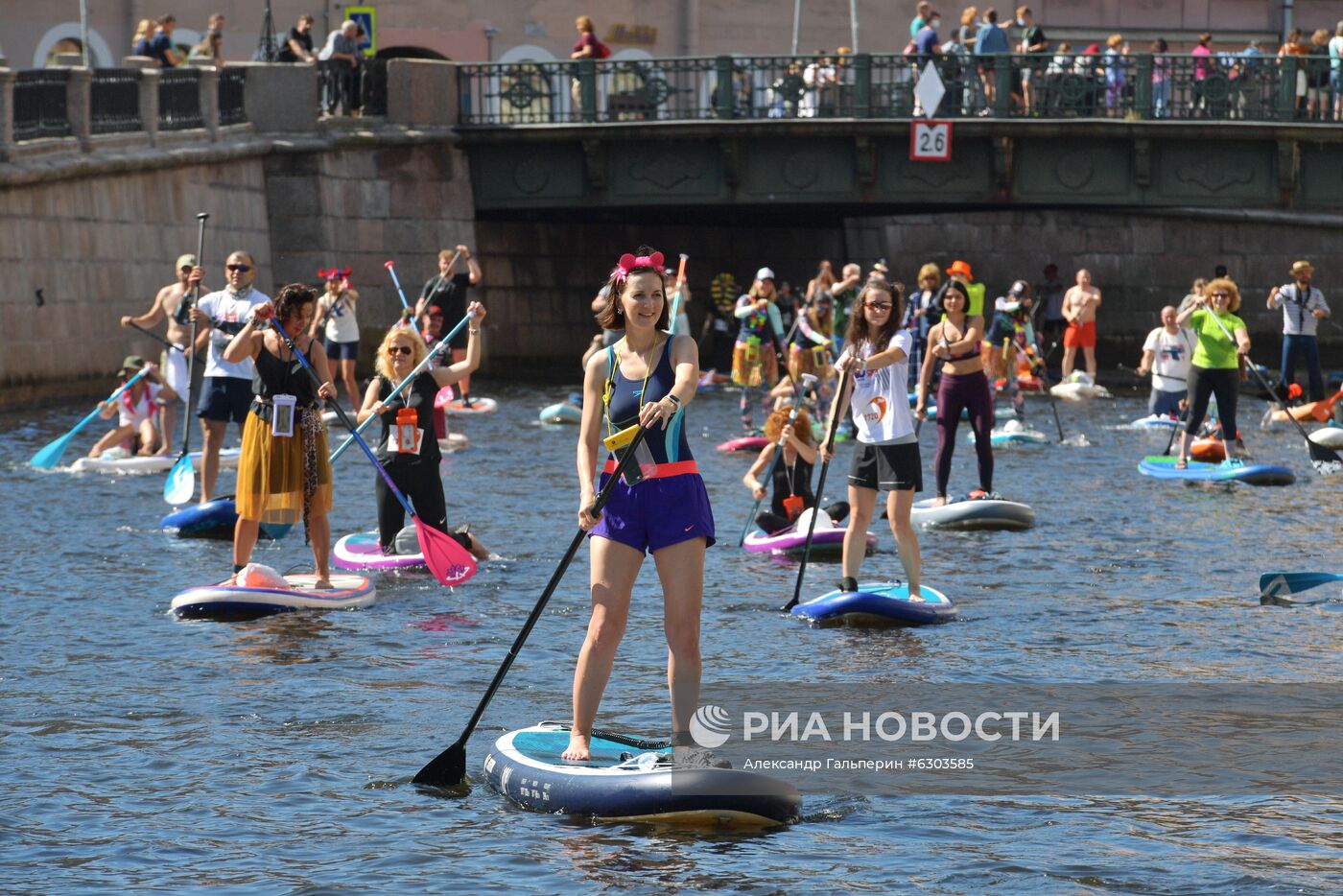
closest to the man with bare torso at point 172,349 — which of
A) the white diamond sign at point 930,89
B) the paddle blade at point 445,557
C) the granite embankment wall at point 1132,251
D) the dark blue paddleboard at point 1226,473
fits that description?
the paddle blade at point 445,557

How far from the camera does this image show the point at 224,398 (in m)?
14.1

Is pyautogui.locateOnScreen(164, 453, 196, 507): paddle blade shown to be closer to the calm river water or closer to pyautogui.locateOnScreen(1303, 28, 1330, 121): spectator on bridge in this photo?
the calm river water

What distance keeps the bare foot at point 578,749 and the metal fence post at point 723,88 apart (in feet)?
78.8

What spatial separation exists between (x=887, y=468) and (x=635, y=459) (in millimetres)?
3860

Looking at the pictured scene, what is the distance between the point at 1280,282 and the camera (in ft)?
128

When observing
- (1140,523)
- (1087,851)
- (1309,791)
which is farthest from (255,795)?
(1140,523)

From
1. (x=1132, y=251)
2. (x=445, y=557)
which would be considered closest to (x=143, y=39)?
(x=1132, y=251)

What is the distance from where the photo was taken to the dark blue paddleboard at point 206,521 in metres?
14.4

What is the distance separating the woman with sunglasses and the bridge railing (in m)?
18.0

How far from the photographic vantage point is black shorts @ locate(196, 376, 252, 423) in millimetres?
14047

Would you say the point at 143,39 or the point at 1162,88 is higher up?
the point at 143,39

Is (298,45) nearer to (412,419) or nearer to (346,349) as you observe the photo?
(346,349)

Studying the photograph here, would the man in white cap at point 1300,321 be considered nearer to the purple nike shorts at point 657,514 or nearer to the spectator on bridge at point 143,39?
the spectator on bridge at point 143,39

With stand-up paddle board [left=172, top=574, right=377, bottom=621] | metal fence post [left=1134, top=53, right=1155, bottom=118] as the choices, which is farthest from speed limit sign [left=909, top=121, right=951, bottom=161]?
stand-up paddle board [left=172, top=574, right=377, bottom=621]
